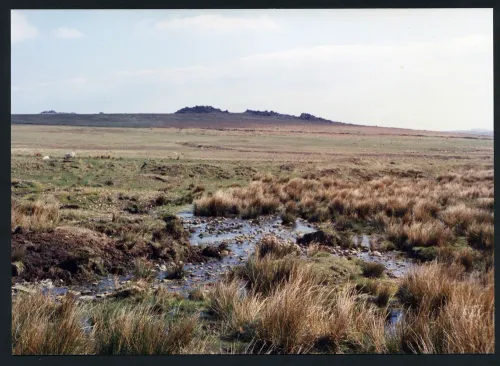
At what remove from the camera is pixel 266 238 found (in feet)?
27.8

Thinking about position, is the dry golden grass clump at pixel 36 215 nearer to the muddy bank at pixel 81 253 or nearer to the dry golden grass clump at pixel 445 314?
the muddy bank at pixel 81 253

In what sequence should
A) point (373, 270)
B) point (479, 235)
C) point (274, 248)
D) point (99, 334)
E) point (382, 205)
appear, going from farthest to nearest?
point (382, 205), point (479, 235), point (274, 248), point (373, 270), point (99, 334)

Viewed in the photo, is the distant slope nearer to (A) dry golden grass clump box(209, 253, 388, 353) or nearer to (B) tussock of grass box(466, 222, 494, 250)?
(B) tussock of grass box(466, 222, 494, 250)

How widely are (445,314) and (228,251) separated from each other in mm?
4158

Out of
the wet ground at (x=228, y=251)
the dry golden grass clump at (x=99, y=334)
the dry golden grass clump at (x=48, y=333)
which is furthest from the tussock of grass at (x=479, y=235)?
the dry golden grass clump at (x=48, y=333)

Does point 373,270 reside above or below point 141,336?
below

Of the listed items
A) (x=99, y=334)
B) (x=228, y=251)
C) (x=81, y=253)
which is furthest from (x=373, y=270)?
(x=81, y=253)

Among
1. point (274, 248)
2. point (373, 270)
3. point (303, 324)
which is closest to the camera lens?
point (303, 324)

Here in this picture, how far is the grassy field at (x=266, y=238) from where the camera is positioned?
520cm

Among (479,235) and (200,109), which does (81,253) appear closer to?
(200,109)

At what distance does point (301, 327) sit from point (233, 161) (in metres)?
7.16

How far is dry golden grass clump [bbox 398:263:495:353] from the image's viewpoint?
494 centimetres

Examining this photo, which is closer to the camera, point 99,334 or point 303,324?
point 99,334

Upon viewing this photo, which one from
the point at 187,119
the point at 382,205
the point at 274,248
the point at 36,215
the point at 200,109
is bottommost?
the point at 274,248
